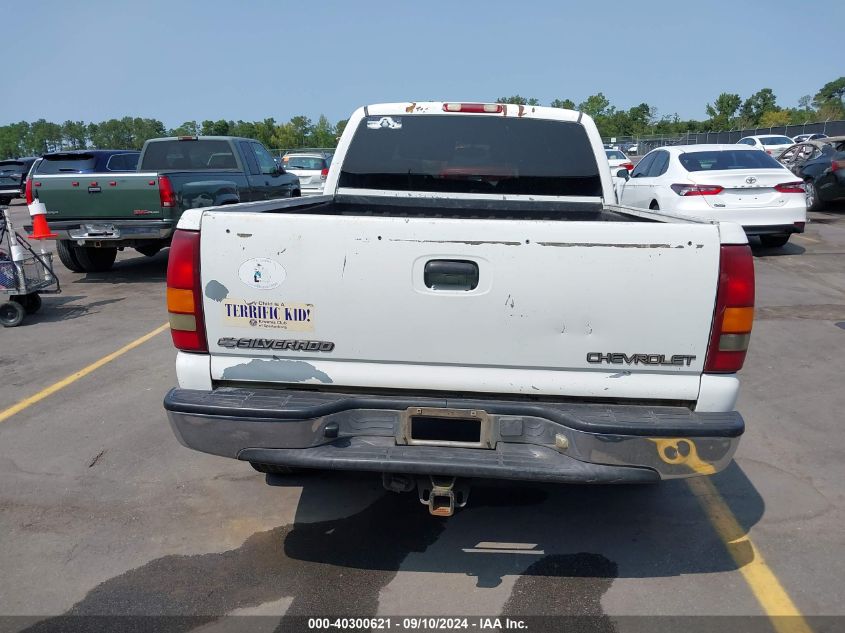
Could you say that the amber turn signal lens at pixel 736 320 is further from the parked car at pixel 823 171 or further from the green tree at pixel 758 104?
the green tree at pixel 758 104

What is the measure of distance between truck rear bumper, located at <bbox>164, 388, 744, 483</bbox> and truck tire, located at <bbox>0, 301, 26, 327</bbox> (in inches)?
234

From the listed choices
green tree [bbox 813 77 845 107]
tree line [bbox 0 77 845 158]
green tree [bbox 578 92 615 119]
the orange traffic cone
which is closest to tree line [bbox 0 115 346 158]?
tree line [bbox 0 77 845 158]

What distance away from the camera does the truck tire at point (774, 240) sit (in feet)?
38.6

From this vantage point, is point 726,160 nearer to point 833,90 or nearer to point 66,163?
point 66,163

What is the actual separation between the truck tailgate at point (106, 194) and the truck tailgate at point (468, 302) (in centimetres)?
723

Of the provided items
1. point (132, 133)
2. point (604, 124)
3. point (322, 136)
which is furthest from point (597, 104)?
point (132, 133)

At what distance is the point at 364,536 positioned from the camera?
11.6 feet

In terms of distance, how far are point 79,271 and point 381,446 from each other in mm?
9883

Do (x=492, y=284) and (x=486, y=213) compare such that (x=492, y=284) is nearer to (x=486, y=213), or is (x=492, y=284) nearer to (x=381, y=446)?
(x=381, y=446)

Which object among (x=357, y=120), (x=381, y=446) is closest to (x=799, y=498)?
(x=381, y=446)

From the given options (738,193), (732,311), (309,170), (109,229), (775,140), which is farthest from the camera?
(775,140)

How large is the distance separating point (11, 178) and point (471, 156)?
92.3ft

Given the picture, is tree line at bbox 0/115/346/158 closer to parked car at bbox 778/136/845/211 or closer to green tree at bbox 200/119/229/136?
green tree at bbox 200/119/229/136

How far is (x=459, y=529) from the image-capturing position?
3.62 metres
